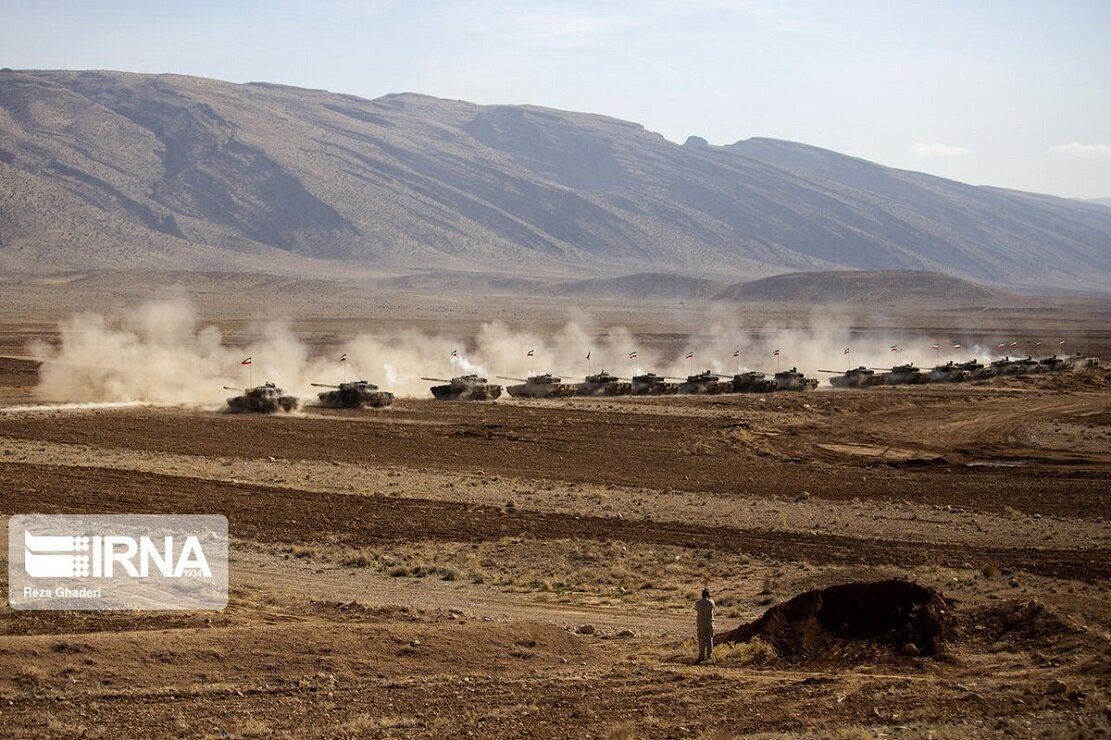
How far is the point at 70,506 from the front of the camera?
93.8 ft

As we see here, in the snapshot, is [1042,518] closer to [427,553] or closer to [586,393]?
[427,553]

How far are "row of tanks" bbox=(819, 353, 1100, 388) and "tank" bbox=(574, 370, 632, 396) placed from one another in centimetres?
1393

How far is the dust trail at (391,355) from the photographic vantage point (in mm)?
58969

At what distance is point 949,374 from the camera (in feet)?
237

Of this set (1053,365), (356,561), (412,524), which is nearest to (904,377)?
(1053,365)

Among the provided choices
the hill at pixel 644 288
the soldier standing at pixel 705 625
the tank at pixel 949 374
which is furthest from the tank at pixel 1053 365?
the hill at pixel 644 288

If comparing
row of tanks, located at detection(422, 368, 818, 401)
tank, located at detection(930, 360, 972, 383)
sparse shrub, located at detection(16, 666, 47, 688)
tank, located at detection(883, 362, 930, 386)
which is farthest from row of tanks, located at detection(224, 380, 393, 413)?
sparse shrub, located at detection(16, 666, 47, 688)

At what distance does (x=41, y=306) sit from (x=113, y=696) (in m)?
124

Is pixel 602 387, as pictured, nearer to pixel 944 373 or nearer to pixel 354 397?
pixel 354 397

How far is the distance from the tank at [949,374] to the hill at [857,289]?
108412mm

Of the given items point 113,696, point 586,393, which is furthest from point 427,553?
point 586,393

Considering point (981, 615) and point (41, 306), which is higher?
point (41, 306)

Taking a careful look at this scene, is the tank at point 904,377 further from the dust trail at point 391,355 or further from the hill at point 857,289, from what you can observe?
the hill at point 857,289
